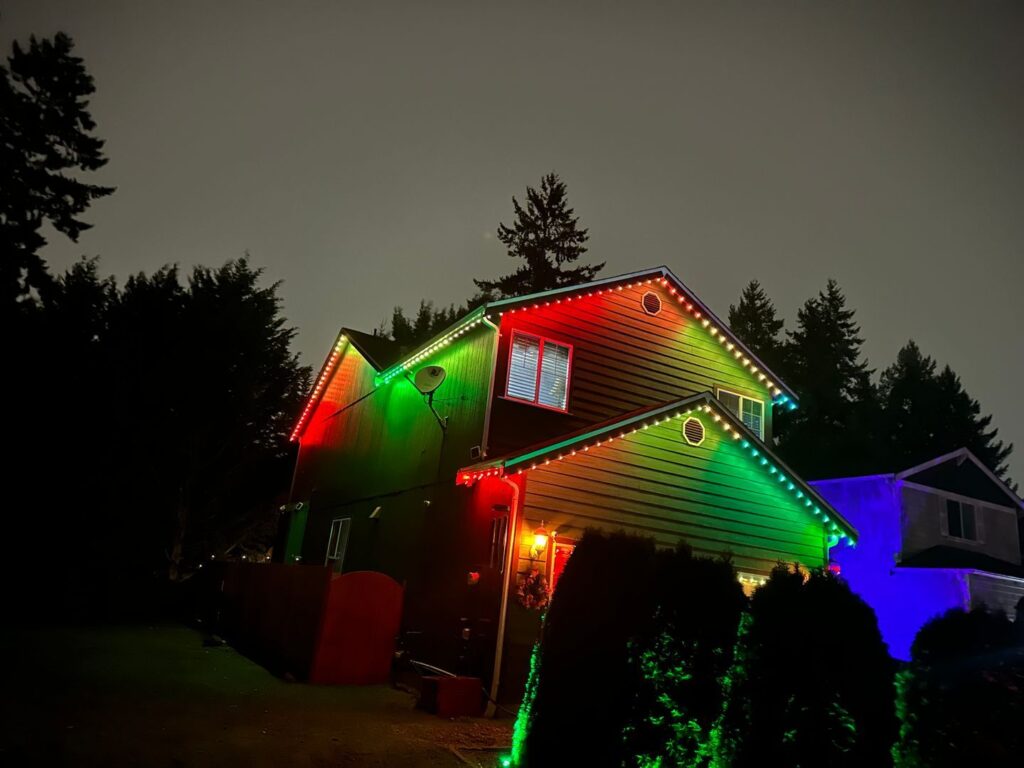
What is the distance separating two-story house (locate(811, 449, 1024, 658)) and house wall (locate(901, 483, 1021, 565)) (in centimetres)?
3

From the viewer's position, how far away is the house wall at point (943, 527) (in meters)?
21.1

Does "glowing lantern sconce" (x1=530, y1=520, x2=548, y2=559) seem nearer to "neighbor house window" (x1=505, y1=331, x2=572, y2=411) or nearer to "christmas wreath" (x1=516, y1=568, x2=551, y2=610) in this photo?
"christmas wreath" (x1=516, y1=568, x2=551, y2=610)

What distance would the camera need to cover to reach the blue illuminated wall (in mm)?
19453

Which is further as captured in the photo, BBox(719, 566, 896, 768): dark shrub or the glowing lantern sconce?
the glowing lantern sconce

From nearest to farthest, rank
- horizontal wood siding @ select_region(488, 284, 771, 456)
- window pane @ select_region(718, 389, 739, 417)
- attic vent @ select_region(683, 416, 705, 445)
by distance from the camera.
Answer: attic vent @ select_region(683, 416, 705, 445) < horizontal wood siding @ select_region(488, 284, 771, 456) < window pane @ select_region(718, 389, 739, 417)

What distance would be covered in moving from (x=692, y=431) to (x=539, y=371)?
10.6 ft

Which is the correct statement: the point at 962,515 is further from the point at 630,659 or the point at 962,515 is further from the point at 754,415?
the point at 630,659

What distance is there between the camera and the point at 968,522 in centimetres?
2286

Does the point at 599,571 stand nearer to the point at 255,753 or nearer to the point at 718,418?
the point at 255,753

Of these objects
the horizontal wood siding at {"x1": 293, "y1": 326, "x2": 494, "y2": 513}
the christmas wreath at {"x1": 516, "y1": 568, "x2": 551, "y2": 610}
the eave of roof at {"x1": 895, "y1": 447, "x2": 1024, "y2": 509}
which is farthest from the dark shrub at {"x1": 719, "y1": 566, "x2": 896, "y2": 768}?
the eave of roof at {"x1": 895, "y1": 447, "x2": 1024, "y2": 509}

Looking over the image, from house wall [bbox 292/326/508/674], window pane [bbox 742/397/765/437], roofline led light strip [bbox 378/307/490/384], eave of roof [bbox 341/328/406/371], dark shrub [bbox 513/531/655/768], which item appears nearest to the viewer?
dark shrub [bbox 513/531/655/768]

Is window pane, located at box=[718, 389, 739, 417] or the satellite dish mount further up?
window pane, located at box=[718, 389, 739, 417]

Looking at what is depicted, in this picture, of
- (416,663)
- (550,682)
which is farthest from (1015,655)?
(416,663)

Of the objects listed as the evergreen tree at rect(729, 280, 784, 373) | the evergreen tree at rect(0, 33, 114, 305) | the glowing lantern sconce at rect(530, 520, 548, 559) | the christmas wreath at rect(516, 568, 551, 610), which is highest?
the evergreen tree at rect(729, 280, 784, 373)
